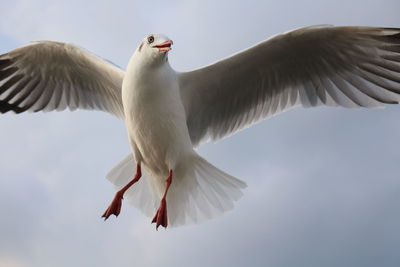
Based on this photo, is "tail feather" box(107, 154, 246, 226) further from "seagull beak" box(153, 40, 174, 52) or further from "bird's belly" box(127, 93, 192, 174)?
"seagull beak" box(153, 40, 174, 52)

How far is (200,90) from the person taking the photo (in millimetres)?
6109

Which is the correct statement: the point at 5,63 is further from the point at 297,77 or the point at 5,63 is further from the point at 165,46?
the point at 297,77

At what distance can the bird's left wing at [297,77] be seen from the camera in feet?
19.1

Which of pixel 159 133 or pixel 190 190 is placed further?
pixel 190 190

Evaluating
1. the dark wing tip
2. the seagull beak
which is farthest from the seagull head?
the dark wing tip

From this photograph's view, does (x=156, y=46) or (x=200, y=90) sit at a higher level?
(x=156, y=46)

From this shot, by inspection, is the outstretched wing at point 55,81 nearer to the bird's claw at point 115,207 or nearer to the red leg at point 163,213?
the bird's claw at point 115,207

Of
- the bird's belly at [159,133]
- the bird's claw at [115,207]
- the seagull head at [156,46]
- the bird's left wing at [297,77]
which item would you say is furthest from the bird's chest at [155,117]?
the bird's claw at [115,207]

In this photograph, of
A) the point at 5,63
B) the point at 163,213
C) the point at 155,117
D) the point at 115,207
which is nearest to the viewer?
the point at 155,117

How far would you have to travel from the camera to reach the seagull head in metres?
5.44

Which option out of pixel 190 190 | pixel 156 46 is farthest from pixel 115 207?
pixel 156 46

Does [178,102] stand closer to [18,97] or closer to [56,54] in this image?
[56,54]

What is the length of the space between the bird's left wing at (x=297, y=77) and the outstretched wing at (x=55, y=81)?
2.71 feet

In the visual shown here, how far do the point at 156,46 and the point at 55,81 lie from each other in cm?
170
